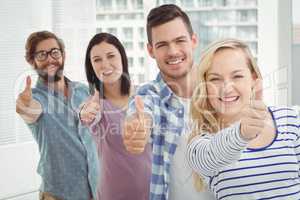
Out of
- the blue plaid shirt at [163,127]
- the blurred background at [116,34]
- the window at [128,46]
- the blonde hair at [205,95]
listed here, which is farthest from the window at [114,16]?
the blonde hair at [205,95]

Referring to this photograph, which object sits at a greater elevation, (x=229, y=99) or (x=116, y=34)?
(x=116, y=34)

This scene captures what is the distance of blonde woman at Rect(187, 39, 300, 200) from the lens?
4.24 ft

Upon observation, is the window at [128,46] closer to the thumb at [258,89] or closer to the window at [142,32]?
the window at [142,32]

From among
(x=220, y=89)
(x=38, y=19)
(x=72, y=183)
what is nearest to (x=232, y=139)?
(x=220, y=89)

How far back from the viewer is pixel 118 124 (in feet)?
5.15

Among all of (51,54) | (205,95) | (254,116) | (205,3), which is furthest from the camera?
(51,54)

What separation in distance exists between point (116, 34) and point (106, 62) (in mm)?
112

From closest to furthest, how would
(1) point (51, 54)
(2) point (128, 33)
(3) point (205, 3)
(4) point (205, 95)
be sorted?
(4) point (205, 95) → (3) point (205, 3) → (2) point (128, 33) → (1) point (51, 54)

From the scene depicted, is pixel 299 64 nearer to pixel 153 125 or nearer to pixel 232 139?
pixel 232 139

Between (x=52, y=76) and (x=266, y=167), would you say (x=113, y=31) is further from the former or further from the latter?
(x=266, y=167)

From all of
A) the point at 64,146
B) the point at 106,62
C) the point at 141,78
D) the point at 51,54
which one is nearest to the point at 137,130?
the point at 141,78

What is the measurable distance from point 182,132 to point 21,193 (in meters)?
0.78

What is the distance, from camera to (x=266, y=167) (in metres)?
1.30

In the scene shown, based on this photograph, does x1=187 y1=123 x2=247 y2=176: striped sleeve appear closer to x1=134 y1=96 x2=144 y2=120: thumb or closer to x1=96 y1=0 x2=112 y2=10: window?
x1=134 y1=96 x2=144 y2=120: thumb
